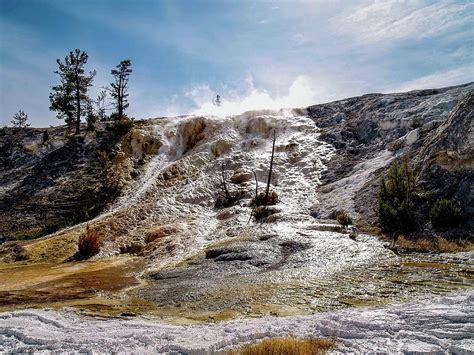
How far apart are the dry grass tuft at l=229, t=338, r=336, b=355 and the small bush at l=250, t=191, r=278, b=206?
1815cm

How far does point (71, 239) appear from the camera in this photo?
2316 cm

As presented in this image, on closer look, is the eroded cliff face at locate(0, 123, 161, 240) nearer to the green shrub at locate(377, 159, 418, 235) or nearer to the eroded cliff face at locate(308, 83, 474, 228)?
the eroded cliff face at locate(308, 83, 474, 228)

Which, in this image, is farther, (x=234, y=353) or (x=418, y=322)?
(x=418, y=322)

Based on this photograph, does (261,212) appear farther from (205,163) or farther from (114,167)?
(114,167)

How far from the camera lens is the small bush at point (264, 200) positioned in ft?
82.4

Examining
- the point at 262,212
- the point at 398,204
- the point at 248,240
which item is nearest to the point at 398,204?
the point at 398,204

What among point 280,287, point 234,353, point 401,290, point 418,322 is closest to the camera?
point 234,353

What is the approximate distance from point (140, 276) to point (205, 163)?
17.9 m

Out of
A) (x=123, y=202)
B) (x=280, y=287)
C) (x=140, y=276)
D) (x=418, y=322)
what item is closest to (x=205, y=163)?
(x=123, y=202)

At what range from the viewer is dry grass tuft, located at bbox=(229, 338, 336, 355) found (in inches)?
252

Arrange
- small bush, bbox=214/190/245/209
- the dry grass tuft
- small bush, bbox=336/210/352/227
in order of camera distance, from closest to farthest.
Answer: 1. the dry grass tuft
2. small bush, bbox=336/210/352/227
3. small bush, bbox=214/190/245/209

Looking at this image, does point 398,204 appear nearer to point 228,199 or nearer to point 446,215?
point 446,215

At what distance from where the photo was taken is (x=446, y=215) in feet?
Answer: 53.8

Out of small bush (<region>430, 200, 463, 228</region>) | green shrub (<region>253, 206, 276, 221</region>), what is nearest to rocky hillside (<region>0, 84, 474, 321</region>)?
green shrub (<region>253, 206, 276, 221</region>)
